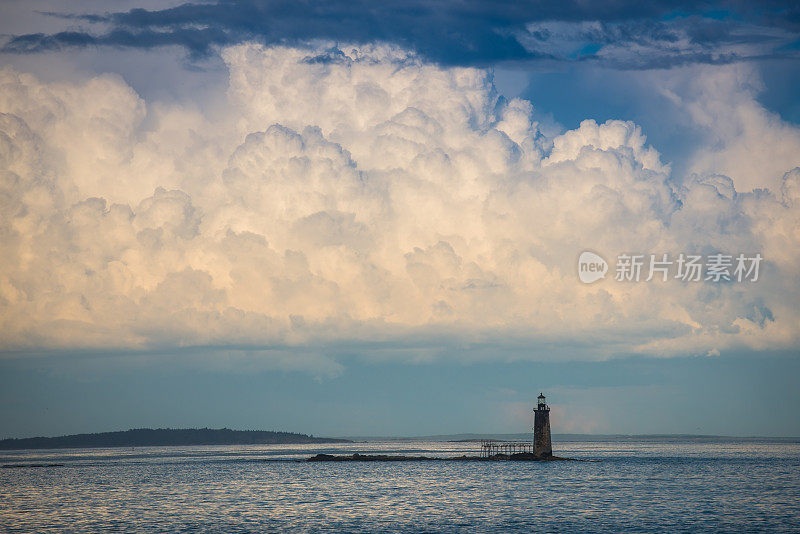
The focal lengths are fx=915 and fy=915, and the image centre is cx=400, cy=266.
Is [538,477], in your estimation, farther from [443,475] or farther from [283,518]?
[283,518]

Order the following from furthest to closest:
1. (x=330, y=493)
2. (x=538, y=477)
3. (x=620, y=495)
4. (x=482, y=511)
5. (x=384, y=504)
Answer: (x=538, y=477) < (x=330, y=493) < (x=620, y=495) < (x=384, y=504) < (x=482, y=511)

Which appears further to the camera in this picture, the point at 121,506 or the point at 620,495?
the point at 620,495

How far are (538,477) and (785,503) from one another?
37832 millimetres

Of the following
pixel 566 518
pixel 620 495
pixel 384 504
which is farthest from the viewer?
pixel 620 495

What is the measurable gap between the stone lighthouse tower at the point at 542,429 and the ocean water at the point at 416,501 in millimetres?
3169

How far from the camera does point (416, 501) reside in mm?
88062

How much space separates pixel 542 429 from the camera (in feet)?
434

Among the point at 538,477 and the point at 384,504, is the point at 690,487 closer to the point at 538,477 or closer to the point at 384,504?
the point at 538,477

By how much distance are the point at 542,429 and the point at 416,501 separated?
48.1 m

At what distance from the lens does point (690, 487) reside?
10338cm

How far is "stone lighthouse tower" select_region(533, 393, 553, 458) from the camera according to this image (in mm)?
129075

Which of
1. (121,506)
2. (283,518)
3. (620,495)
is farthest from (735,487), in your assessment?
(121,506)

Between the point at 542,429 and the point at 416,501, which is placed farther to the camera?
the point at 542,429

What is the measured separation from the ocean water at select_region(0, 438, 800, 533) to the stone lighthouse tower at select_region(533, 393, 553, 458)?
3.17m
